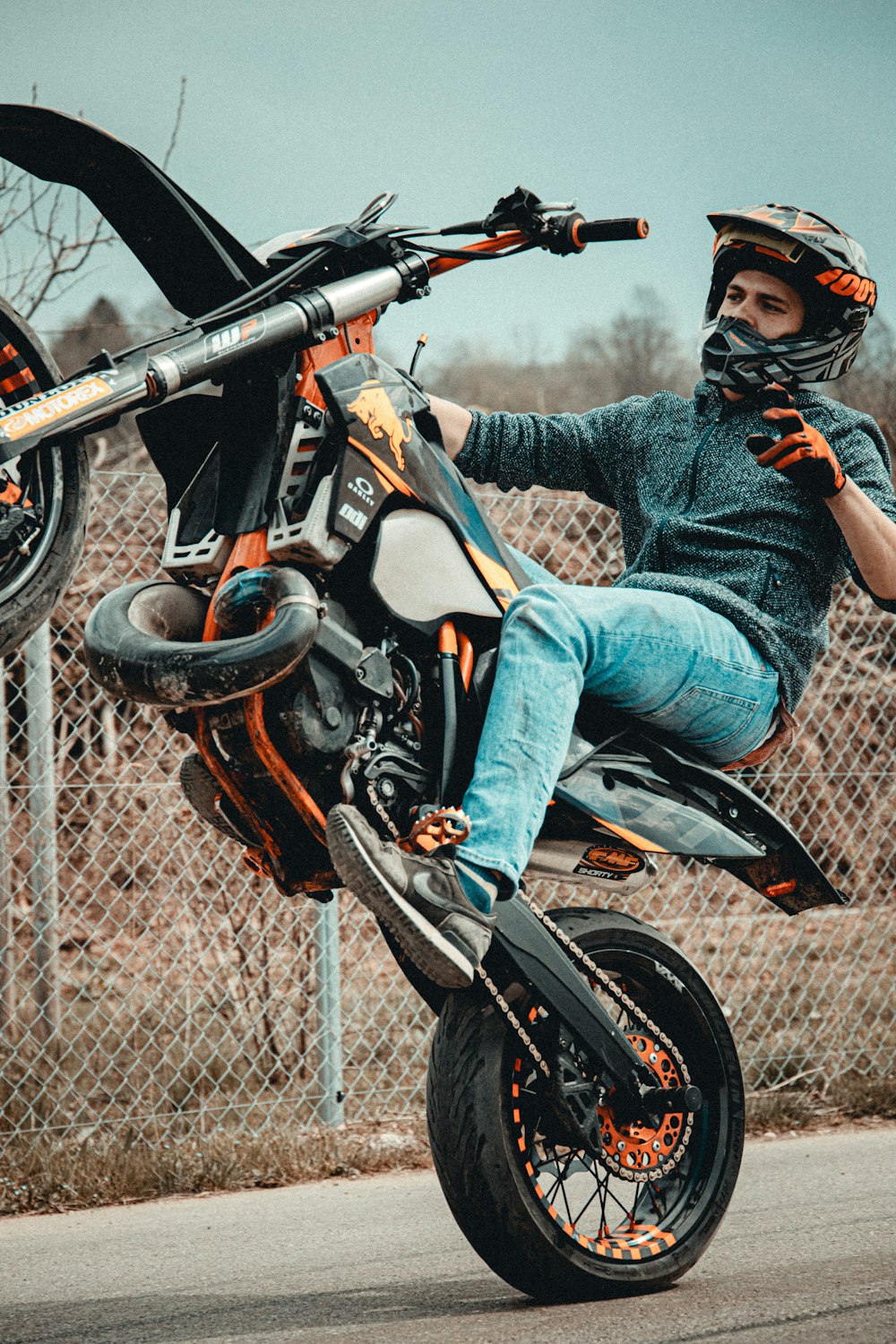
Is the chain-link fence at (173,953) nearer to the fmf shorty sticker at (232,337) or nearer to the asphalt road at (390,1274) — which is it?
the asphalt road at (390,1274)

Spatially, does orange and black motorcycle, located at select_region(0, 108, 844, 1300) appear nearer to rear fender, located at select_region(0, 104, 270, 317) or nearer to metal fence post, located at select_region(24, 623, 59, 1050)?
rear fender, located at select_region(0, 104, 270, 317)

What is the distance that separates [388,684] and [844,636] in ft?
15.1

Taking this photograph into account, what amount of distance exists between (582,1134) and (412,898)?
714 mm

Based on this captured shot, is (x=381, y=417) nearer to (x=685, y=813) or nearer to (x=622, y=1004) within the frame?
(x=685, y=813)

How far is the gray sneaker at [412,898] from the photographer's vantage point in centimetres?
233

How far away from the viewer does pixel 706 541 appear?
3.14 metres

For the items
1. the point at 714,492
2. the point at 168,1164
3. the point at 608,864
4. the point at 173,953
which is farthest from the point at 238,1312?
the point at 173,953

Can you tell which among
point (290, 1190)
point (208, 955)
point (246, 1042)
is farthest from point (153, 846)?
point (290, 1190)

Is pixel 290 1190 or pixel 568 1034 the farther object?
pixel 290 1190

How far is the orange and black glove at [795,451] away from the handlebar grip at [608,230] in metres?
0.45

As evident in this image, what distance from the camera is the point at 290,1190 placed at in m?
4.09

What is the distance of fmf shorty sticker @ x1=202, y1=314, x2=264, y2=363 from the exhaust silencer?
393mm

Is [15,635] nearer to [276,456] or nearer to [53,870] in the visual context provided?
[276,456]

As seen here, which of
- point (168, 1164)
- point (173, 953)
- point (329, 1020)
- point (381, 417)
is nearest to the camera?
point (381, 417)
